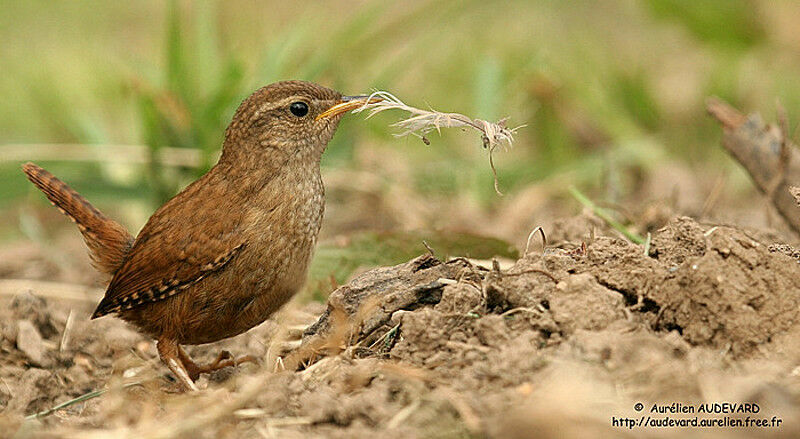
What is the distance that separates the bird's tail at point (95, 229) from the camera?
15.4 feet

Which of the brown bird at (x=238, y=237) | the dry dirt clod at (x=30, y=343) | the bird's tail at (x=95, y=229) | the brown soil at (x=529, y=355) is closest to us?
the brown soil at (x=529, y=355)

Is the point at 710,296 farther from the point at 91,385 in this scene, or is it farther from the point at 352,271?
the point at 91,385

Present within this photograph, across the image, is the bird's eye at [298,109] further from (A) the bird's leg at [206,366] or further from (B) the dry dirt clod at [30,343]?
(B) the dry dirt clod at [30,343]

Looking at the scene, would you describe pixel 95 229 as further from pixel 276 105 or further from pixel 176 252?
pixel 276 105

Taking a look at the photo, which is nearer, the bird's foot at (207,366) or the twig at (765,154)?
the bird's foot at (207,366)

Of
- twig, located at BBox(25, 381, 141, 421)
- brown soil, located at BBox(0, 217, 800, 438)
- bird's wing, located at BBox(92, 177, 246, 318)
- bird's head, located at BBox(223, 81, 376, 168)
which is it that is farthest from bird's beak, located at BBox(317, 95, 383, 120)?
twig, located at BBox(25, 381, 141, 421)

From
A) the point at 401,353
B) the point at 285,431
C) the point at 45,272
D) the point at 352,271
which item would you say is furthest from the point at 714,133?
the point at 285,431

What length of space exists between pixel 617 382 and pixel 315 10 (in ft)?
32.3

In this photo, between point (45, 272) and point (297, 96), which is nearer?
point (297, 96)

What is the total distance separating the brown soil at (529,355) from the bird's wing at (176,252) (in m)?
0.42

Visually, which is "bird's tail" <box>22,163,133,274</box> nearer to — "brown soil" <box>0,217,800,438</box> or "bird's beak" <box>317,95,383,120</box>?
"brown soil" <box>0,217,800,438</box>

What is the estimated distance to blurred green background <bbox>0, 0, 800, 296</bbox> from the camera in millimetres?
6383

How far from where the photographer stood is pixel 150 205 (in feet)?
21.6

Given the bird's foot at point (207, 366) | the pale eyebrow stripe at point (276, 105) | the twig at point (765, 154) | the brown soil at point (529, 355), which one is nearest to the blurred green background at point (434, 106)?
the twig at point (765, 154)
